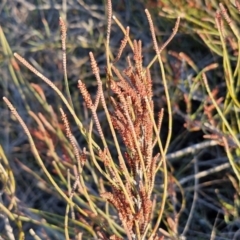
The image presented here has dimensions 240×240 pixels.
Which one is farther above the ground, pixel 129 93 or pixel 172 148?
pixel 129 93

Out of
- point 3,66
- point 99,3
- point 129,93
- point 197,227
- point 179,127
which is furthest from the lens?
point 99,3

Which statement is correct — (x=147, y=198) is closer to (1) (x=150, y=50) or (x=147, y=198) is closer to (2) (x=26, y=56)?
(1) (x=150, y=50)

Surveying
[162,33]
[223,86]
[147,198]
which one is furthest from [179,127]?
[147,198]

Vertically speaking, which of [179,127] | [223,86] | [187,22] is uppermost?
[187,22]

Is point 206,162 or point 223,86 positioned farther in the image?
point 223,86

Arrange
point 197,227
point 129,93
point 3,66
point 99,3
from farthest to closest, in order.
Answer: point 99,3 < point 3,66 < point 197,227 < point 129,93

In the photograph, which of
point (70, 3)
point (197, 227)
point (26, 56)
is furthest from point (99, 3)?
point (197, 227)

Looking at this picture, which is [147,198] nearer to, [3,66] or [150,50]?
[150,50]
